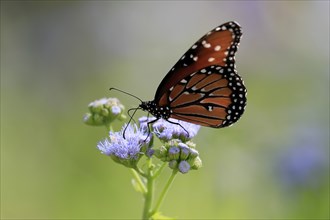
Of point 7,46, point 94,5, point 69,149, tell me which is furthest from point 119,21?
point 69,149

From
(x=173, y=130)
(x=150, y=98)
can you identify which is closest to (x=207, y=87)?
(x=173, y=130)

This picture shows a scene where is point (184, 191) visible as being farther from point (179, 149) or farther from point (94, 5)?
point (94, 5)

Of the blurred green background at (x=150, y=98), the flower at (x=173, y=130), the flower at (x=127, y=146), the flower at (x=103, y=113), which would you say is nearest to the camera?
the flower at (x=127, y=146)

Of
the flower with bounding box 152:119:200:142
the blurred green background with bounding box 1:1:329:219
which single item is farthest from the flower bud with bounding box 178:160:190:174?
the blurred green background with bounding box 1:1:329:219

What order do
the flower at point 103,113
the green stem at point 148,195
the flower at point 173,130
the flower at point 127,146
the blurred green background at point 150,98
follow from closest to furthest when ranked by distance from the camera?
the green stem at point 148,195, the flower at point 127,146, the flower at point 173,130, the flower at point 103,113, the blurred green background at point 150,98

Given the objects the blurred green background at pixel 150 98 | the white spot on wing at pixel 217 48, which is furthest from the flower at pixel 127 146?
the blurred green background at pixel 150 98

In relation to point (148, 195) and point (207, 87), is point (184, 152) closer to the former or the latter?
point (148, 195)

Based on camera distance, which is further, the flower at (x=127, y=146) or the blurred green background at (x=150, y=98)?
the blurred green background at (x=150, y=98)

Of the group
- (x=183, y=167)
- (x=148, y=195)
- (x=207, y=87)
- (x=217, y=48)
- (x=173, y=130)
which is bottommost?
(x=148, y=195)

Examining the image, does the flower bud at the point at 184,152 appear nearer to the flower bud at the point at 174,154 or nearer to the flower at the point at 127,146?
the flower bud at the point at 174,154
